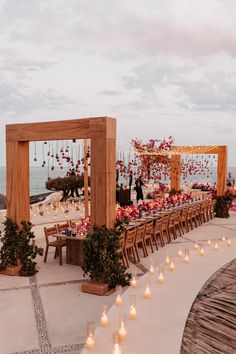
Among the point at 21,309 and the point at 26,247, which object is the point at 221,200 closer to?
the point at 26,247

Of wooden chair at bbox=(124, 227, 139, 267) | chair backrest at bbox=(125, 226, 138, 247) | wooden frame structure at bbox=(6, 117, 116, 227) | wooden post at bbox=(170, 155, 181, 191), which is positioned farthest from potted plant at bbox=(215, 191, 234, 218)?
wooden frame structure at bbox=(6, 117, 116, 227)

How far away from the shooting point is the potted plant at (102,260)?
748cm

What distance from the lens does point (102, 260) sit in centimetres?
747

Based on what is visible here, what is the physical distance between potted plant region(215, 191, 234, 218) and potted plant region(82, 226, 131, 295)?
10.3 m

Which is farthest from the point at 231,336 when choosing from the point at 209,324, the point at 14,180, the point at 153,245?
the point at 153,245

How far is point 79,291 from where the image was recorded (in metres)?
7.71

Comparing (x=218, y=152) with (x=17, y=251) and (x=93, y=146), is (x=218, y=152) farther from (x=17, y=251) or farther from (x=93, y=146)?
(x=17, y=251)

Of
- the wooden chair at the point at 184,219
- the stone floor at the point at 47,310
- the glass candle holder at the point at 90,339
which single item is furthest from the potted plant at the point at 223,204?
the glass candle holder at the point at 90,339

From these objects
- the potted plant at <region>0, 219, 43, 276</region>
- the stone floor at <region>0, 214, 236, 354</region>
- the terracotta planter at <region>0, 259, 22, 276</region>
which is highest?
the potted plant at <region>0, 219, 43, 276</region>

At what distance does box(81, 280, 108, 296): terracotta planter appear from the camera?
7469mm

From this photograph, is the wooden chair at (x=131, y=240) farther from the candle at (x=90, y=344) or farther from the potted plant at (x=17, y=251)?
the candle at (x=90, y=344)

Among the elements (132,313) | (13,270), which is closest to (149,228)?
(13,270)

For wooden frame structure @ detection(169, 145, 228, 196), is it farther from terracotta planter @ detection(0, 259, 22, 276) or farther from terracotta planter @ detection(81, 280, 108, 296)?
terracotta planter @ detection(81, 280, 108, 296)

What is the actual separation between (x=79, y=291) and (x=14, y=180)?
3008 millimetres
